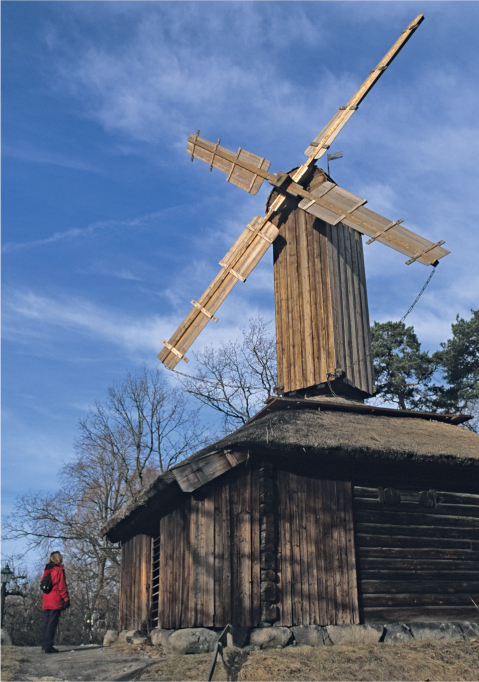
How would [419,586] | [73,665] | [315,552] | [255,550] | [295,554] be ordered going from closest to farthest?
[73,665], [255,550], [295,554], [315,552], [419,586]

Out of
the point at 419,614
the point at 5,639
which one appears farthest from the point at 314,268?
the point at 5,639

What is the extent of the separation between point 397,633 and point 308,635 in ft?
5.02

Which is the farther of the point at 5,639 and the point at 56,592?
the point at 5,639

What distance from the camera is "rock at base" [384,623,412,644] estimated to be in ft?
30.5

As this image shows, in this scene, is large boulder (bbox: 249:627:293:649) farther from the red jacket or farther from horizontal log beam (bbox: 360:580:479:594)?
the red jacket

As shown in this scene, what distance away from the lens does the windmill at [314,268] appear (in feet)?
41.0

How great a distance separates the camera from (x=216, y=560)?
9.34 m

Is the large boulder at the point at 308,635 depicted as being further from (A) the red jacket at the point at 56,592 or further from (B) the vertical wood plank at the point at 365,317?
(B) the vertical wood plank at the point at 365,317

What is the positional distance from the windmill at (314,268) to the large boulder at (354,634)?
15.2 ft

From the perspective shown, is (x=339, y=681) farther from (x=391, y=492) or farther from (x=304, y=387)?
(x=304, y=387)

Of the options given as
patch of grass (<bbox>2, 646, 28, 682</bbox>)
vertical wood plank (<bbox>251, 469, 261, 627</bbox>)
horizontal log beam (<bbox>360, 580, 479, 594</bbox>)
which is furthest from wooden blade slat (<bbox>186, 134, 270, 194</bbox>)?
patch of grass (<bbox>2, 646, 28, 682</bbox>)

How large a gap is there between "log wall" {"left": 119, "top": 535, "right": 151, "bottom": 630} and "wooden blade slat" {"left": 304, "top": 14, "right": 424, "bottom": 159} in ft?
30.2

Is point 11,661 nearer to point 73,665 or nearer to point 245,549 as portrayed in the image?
point 73,665

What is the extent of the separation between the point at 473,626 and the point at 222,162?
11175 mm
